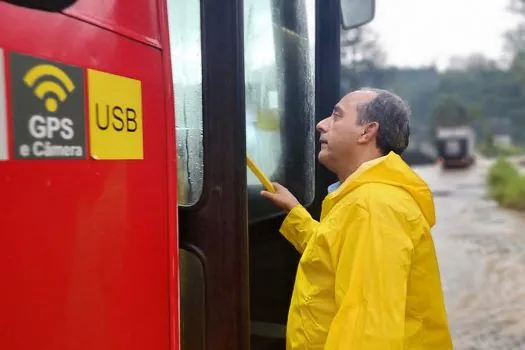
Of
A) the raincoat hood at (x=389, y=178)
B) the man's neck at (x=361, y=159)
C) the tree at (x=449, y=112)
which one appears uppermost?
the tree at (x=449, y=112)

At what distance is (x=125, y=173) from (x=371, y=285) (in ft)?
2.42

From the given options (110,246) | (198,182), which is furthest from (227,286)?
(110,246)

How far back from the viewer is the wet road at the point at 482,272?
283 inches

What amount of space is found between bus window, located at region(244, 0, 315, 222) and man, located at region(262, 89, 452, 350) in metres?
0.31

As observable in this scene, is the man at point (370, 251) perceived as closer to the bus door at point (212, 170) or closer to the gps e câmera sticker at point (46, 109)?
the bus door at point (212, 170)

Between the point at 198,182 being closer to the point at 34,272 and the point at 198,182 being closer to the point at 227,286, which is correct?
the point at 227,286

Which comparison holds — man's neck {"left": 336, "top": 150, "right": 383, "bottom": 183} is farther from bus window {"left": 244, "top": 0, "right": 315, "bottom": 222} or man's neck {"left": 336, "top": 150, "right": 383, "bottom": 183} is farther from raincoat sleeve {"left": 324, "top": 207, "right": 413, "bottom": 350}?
bus window {"left": 244, "top": 0, "right": 315, "bottom": 222}

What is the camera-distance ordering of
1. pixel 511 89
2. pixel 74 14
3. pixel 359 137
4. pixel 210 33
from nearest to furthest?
pixel 74 14
pixel 210 33
pixel 359 137
pixel 511 89

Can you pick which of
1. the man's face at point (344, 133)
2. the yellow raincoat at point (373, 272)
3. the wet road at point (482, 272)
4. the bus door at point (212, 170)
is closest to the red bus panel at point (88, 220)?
the bus door at point (212, 170)

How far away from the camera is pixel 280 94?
2555 millimetres

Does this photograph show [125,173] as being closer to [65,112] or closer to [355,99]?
[65,112]

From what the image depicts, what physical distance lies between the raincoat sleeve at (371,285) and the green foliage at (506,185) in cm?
1700

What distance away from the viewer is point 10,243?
1264mm

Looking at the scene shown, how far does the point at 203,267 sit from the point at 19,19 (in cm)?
88
